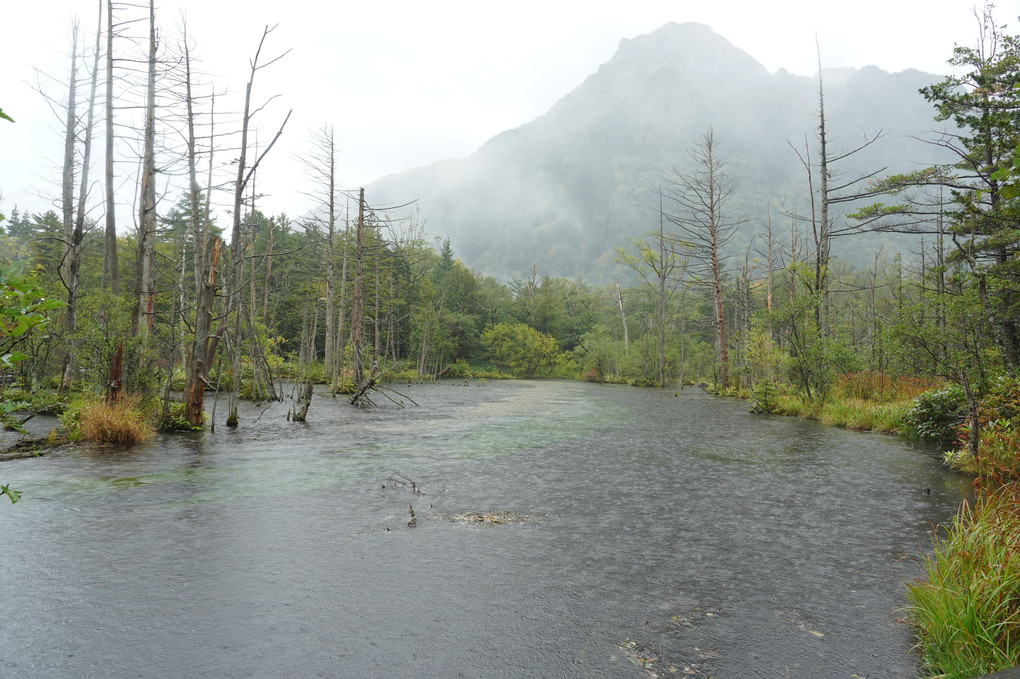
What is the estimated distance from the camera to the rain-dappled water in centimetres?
314

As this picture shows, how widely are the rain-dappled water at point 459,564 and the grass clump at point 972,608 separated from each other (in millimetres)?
233

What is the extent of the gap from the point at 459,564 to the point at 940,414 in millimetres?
11138

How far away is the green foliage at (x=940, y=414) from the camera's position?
1019 cm

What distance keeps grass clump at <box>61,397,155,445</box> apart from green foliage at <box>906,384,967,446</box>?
52.2 feet

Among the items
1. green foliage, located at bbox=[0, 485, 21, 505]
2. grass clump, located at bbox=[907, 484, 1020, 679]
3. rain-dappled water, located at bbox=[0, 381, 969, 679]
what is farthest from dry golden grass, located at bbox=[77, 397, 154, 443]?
grass clump, located at bbox=[907, 484, 1020, 679]

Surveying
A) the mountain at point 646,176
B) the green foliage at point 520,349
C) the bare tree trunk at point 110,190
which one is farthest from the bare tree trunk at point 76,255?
the mountain at point 646,176

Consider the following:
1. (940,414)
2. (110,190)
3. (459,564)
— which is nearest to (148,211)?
(110,190)

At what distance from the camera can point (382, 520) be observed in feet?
19.0

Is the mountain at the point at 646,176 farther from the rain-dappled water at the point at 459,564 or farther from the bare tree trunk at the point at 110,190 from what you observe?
the rain-dappled water at the point at 459,564

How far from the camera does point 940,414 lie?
10.8 meters

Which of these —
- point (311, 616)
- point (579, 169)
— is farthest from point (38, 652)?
point (579, 169)

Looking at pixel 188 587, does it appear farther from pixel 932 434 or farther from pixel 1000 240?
pixel 1000 240

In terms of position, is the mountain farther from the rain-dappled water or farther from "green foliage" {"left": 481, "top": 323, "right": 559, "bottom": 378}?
the rain-dappled water

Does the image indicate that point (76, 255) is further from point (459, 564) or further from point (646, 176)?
point (646, 176)
